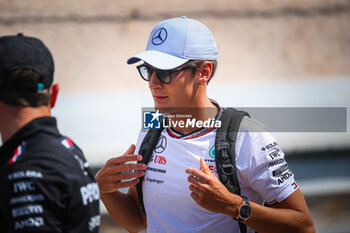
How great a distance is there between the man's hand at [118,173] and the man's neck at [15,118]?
0.76 m

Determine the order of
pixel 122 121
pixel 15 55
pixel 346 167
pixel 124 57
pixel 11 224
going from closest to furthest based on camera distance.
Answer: pixel 11 224, pixel 15 55, pixel 346 167, pixel 122 121, pixel 124 57

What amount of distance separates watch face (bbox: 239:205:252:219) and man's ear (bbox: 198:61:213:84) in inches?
29.2

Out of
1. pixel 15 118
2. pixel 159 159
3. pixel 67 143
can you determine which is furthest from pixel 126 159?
pixel 15 118

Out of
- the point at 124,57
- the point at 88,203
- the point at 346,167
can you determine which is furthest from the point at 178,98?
the point at 124,57

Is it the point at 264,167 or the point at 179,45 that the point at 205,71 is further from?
the point at 264,167

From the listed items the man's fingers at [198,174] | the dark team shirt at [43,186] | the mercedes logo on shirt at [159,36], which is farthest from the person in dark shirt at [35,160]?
the mercedes logo on shirt at [159,36]

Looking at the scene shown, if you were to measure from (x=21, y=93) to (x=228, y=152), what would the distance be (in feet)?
3.46

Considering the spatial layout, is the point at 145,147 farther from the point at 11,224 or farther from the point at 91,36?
the point at 91,36

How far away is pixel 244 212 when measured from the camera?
2.14m

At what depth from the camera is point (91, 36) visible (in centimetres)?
1081

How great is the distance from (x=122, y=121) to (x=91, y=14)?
171 inches

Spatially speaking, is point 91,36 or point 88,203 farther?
point 91,36

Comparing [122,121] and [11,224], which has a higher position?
[122,121]

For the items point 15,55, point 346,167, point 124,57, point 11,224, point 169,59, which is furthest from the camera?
point 124,57
